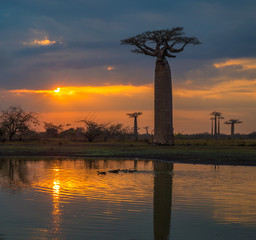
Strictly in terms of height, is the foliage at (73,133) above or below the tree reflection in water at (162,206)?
above

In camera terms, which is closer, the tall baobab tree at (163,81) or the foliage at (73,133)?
the tall baobab tree at (163,81)

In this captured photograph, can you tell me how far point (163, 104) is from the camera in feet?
103

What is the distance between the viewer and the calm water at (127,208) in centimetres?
629

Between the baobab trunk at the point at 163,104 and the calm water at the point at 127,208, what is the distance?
60.7ft

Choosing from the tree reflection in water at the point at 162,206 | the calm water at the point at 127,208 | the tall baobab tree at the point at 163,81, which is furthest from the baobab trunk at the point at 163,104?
the calm water at the point at 127,208

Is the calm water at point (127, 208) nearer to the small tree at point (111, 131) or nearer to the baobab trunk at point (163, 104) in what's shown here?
the baobab trunk at point (163, 104)

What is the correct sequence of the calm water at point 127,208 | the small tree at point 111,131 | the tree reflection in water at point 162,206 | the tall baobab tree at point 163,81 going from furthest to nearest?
the small tree at point 111,131 < the tall baobab tree at point 163,81 < the tree reflection in water at point 162,206 < the calm water at point 127,208

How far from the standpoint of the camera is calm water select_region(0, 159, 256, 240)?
6.29 metres

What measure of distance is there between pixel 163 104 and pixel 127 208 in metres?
23.8

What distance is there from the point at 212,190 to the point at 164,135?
69.4 ft

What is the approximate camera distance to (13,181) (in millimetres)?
12625

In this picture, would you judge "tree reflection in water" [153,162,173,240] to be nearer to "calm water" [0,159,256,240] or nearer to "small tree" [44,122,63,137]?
"calm water" [0,159,256,240]

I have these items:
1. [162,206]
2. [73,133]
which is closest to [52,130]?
[73,133]

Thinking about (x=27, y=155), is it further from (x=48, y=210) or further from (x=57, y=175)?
(x=48, y=210)
